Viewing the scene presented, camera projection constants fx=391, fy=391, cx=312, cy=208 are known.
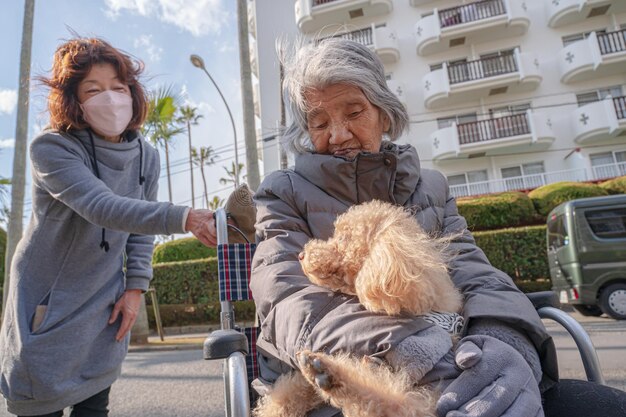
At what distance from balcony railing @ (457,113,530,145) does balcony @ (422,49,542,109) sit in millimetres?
1492

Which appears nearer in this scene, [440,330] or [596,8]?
[440,330]

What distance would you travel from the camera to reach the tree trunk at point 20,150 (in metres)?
8.72

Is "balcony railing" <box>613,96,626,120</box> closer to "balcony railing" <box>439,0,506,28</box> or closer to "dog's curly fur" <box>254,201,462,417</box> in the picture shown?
"balcony railing" <box>439,0,506,28</box>

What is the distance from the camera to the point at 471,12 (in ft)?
57.8

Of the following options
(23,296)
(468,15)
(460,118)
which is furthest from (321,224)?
(468,15)

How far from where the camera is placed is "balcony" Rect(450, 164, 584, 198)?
53.5 ft

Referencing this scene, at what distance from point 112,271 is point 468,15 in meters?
19.9

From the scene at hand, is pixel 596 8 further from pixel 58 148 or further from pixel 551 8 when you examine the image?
pixel 58 148

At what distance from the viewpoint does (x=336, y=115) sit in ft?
4.93

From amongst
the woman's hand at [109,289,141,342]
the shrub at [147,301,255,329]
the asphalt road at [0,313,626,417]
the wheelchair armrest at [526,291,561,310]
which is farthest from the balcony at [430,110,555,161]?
the woman's hand at [109,289,141,342]

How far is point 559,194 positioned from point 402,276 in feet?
44.0

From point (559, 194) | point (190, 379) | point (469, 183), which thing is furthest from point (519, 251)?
point (190, 379)

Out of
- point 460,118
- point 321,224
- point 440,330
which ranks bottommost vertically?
point 440,330

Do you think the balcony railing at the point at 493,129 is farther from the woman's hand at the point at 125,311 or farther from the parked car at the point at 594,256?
the woman's hand at the point at 125,311
